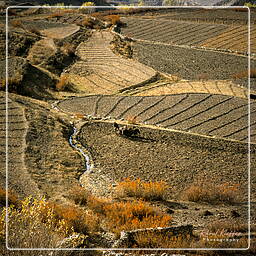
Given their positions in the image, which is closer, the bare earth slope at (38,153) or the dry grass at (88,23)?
the bare earth slope at (38,153)

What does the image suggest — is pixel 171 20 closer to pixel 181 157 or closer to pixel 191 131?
pixel 191 131

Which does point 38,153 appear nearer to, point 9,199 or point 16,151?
point 16,151

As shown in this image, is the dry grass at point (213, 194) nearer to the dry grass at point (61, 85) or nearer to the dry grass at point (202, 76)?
the dry grass at point (61, 85)

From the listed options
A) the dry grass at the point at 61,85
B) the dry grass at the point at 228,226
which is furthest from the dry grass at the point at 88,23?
the dry grass at the point at 228,226

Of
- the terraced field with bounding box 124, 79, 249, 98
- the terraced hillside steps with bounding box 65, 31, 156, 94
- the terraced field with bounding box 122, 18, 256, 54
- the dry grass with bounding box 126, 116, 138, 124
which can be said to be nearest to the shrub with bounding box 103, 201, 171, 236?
the dry grass with bounding box 126, 116, 138, 124

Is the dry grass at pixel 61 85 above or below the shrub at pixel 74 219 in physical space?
below

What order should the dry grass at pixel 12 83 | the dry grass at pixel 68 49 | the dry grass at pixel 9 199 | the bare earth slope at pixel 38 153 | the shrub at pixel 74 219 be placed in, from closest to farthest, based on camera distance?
1. the shrub at pixel 74 219
2. the dry grass at pixel 9 199
3. the bare earth slope at pixel 38 153
4. the dry grass at pixel 12 83
5. the dry grass at pixel 68 49
